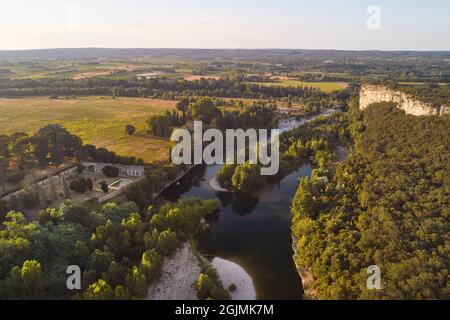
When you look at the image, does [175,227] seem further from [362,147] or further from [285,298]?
[362,147]

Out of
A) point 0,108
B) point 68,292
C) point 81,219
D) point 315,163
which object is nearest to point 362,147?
point 315,163

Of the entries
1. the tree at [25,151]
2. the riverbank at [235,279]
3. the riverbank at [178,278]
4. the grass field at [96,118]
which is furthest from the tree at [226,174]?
the tree at [25,151]

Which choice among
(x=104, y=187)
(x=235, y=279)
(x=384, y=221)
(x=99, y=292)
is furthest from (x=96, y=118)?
(x=384, y=221)

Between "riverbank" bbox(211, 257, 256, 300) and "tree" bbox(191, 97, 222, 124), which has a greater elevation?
"tree" bbox(191, 97, 222, 124)

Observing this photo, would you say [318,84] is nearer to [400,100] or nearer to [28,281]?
[400,100]

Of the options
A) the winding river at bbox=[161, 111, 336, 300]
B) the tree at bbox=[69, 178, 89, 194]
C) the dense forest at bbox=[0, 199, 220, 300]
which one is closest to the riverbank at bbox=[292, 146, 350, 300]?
the winding river at bbox=[161, 111, 336, 300]

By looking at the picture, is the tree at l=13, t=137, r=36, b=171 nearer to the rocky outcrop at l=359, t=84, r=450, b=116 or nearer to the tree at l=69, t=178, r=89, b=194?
the tree at l=69, t=178, r=89, b=194
